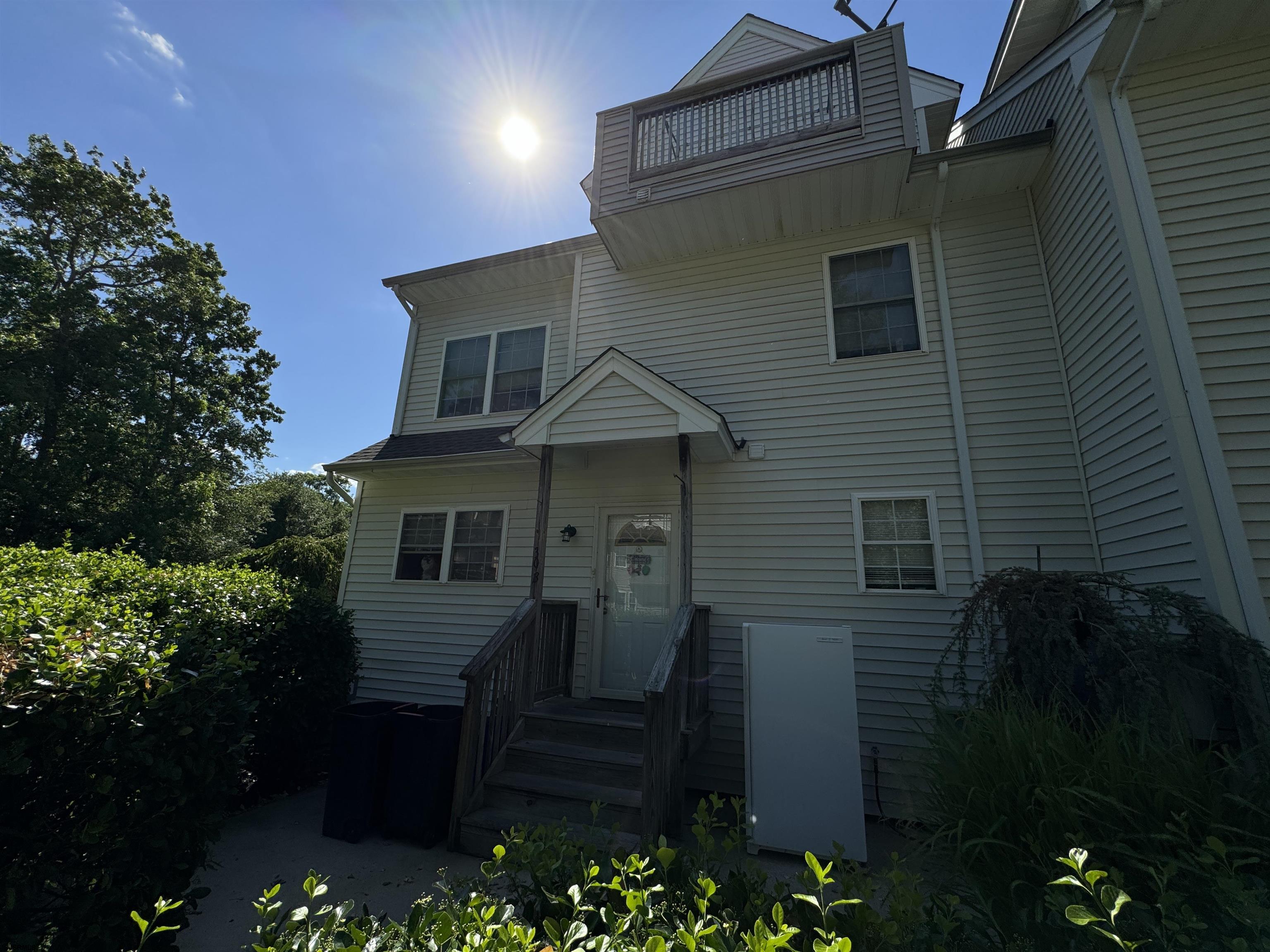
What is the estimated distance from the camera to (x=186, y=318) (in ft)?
52.9

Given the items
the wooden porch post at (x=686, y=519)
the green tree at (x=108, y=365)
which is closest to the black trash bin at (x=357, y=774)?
the wooden porch post at (x=686, y=519)

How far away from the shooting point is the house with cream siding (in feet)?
12.6

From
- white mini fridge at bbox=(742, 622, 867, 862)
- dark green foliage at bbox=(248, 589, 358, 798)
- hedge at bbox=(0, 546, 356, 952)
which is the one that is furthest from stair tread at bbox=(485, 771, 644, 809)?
dark green foliage at bbox=(248, 589, 358, 798)

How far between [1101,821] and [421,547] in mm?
6960

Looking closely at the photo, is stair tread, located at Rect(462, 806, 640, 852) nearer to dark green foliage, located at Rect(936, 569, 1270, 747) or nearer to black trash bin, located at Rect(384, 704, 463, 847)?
black trash bin, located at Rect(384, 704, 463, 847)

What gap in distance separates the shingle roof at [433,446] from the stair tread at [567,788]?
3.52 m

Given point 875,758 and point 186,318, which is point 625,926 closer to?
point 875,758

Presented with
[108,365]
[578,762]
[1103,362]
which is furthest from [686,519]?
[108,365]

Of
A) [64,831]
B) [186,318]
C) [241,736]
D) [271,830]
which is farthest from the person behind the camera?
[186,318]

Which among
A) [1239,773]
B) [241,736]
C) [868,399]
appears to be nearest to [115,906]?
[241,736]

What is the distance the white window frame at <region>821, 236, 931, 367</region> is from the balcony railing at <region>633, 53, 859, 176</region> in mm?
1261

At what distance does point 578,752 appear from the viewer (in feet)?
13.9

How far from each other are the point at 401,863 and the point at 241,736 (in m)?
1.76

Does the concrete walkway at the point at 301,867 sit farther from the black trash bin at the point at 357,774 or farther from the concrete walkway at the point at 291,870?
the black trash bin at the point at 357,774
